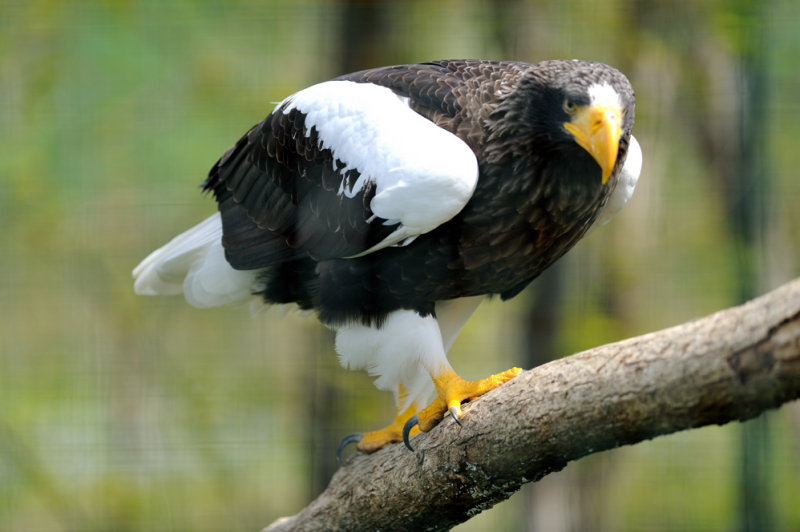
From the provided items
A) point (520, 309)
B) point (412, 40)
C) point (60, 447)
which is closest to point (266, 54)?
point (412, 40)

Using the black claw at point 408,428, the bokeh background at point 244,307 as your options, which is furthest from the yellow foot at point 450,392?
the bokeh background at point 244,307

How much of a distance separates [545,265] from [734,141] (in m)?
1.86

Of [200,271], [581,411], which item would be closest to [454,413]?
[581,411]

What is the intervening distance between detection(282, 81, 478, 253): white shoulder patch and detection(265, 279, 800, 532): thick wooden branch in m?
0.47

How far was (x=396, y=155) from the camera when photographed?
6.84 ft

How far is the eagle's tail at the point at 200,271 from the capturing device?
107 inches

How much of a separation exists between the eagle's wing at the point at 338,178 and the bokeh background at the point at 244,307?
1140mm

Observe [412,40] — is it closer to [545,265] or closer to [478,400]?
[545,265]

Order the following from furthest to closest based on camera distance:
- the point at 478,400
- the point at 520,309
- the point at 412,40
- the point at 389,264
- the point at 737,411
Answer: the point at 520,309 < the point at 412,40 < the point at 389,264 < the point at 478,400 < the point at 737,411

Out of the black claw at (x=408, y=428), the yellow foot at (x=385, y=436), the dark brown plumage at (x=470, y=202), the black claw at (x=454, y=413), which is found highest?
the dark brown plumage at (x=470, y=202)

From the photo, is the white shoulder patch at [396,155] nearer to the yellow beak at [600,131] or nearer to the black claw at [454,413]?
the yellow beak at [600,131]

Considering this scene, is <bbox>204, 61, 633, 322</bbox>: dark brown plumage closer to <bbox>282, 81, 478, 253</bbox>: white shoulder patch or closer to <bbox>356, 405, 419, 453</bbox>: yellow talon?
<bbox>282, 81, 478, 253</bbox>: white shoulder patch

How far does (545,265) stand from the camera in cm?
237

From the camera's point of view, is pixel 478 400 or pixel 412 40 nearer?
pixel 478 400
